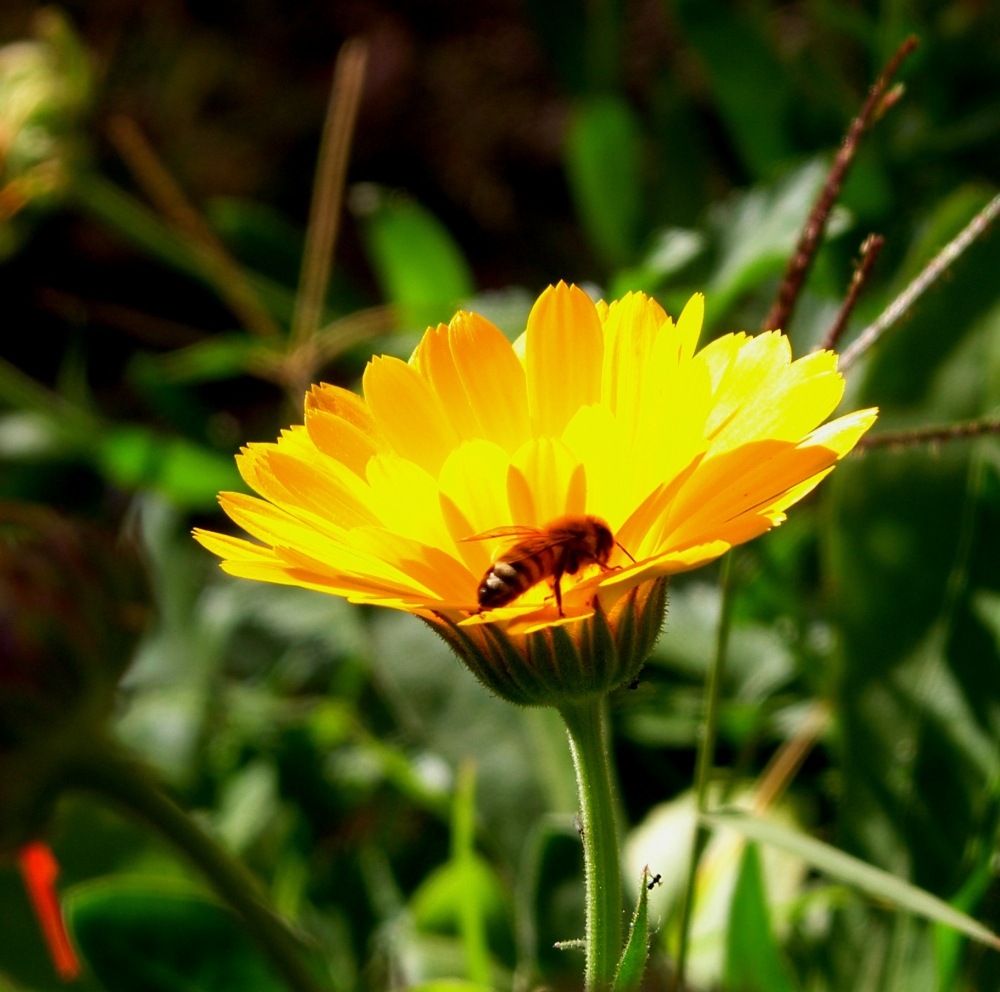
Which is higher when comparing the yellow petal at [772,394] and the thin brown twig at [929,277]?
the thin brown twig at [929,277]

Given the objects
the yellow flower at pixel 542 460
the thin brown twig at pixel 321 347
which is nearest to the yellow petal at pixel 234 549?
the yellow flower at pixel 542 460

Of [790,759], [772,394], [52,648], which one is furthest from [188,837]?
[790,759]

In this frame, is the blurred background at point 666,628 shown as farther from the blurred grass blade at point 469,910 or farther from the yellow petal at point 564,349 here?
the yellow petal at point 564,349

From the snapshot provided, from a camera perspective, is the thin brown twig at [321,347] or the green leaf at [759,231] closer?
the green leaf at [759,231]

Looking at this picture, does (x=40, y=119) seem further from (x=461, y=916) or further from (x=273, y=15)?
(x=273, y=15)

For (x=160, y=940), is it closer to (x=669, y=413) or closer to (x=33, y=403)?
(x=669, y=413)

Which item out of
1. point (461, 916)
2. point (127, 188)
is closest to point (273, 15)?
point (127, 188)
